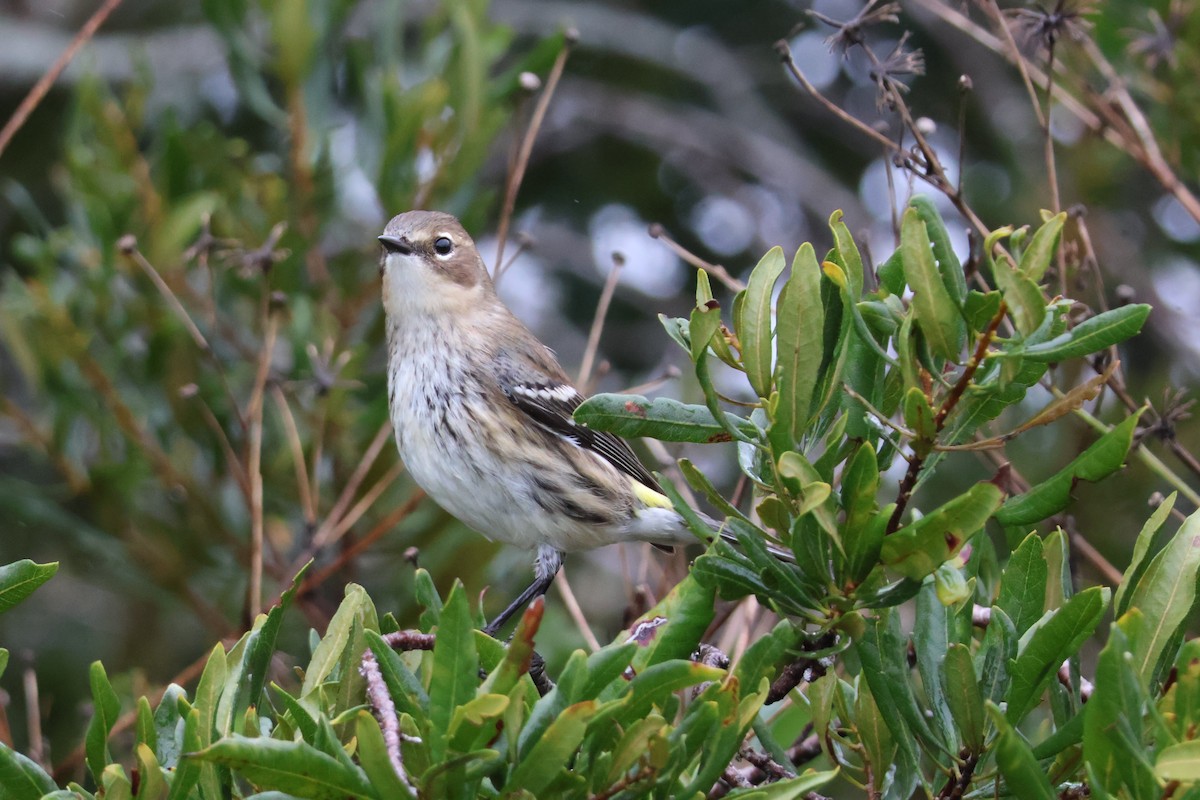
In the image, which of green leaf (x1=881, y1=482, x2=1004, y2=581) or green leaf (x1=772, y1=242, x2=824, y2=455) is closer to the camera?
green leaf (x1=881, y1=482, x2=1004, y2=581)

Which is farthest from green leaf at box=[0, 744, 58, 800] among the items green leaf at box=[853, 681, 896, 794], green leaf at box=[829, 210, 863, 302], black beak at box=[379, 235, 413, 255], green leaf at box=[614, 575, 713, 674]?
black beak at box=[379, 235, 413, 255]

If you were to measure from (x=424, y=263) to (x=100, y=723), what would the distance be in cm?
281

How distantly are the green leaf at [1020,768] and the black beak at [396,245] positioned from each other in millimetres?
3154

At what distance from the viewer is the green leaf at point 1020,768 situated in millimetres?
1643

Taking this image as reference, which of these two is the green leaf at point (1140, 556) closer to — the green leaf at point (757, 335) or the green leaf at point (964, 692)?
the green leaf at point (964, 692)

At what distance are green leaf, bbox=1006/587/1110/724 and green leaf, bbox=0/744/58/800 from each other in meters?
1.39

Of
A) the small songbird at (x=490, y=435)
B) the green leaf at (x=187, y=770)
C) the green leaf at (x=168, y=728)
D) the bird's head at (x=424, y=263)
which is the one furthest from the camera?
the bird's head at (x=424, y=263)

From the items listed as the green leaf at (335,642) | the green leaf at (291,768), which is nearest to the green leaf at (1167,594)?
the green leaf at (291,768)

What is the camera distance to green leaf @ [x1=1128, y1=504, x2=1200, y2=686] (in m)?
1.87

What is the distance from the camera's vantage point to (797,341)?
188 cm

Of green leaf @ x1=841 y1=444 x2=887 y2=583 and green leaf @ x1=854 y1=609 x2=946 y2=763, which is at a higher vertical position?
green leaf @ x1=841 y1=444 x2=887 y2=583

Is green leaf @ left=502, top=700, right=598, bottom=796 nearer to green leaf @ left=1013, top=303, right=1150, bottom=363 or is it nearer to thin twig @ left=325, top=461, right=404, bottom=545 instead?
green leaf @ left=1013, top=303, right=1150, bottom=363

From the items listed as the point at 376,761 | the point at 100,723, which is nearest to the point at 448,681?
the point at 376,761

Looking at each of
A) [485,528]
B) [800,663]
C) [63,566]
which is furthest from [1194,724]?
[63,566]
